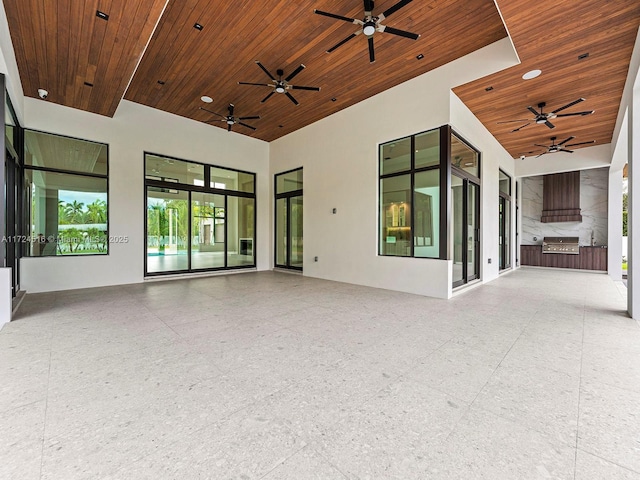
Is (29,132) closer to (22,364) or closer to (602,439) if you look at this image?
(22,364)

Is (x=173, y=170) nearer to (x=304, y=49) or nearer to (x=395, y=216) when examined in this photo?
(x=304, y=49)

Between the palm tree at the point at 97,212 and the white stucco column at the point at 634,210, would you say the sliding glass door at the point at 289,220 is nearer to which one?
the palm tree at the point at 97,212

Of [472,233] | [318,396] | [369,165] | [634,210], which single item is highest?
[369,165]

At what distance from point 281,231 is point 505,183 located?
738 cm

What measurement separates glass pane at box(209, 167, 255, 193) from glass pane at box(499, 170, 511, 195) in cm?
765

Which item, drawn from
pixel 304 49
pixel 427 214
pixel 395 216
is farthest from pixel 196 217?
pixel 427 214

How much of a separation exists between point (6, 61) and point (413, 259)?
703 centimetres

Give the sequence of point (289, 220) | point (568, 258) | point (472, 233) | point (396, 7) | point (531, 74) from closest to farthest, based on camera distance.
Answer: point (396, 7) < point (531, 74) < point (472, 233) < point (289, 220) < point (568, 258)

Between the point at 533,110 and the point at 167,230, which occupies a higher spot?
the point at 533,110

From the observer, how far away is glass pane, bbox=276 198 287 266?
30.6 feet

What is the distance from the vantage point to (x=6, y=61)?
13.5 feet

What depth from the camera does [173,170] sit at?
304 inches

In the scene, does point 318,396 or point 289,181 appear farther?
point 289,181

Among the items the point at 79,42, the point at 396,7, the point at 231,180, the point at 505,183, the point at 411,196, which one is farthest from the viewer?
the point at 505,183
